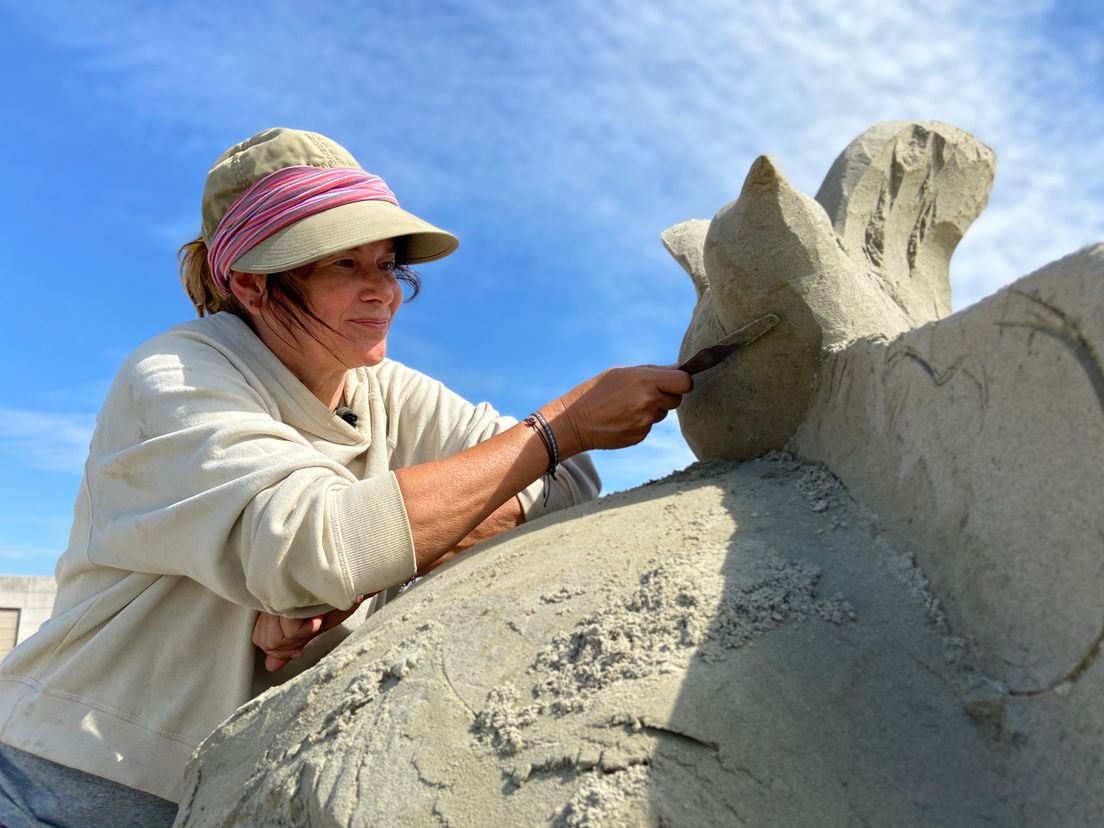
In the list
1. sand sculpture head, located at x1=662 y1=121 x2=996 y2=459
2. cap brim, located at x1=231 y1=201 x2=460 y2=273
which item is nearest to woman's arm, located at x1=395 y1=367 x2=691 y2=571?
sand sculpture head, located at x1=662 y1=121 x2=996 y2=459

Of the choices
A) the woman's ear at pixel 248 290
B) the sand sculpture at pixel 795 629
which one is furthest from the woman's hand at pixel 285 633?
the woman's ear at pixel 248 290

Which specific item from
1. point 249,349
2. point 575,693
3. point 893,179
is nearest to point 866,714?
point 575,693

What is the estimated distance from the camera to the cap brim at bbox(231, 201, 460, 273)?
2.12 m

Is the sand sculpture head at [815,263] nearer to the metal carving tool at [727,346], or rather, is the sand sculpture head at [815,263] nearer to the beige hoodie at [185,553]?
the metal carving tool at [727,346]

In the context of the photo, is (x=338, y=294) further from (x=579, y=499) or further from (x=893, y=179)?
(x=893, y=179)

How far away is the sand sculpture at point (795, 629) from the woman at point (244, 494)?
0.58 ft

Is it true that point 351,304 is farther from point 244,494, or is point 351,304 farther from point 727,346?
point 727,346

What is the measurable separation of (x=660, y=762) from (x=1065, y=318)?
0.71 m

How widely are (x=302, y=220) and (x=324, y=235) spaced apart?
68 mm

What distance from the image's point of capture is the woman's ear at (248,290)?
7.45 feet

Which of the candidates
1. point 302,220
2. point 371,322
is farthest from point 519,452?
point 302,220

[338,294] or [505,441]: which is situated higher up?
[338,294]

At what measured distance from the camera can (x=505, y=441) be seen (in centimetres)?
212

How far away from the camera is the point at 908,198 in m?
2.25
